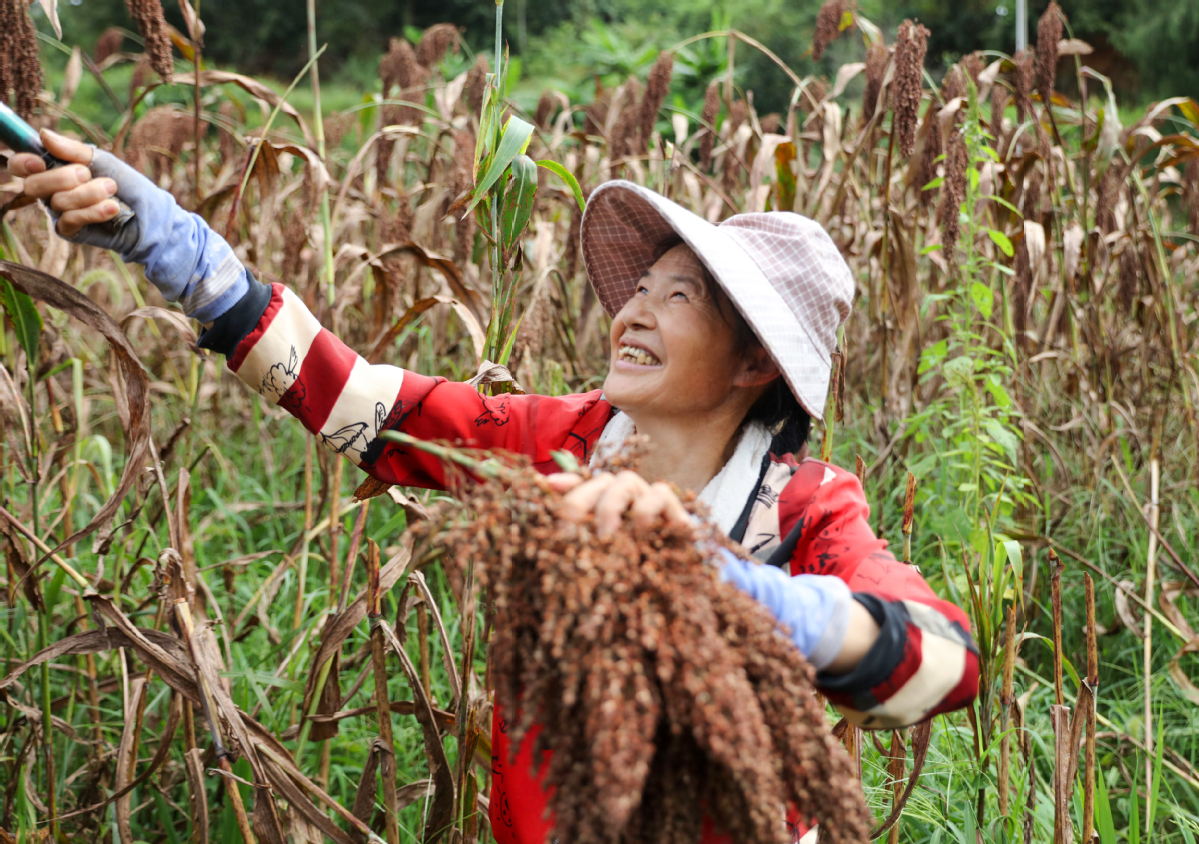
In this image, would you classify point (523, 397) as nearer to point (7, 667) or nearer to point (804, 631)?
point (804, 631)

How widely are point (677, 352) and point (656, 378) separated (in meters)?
0.05

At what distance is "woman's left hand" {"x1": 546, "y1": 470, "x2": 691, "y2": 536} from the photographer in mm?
784

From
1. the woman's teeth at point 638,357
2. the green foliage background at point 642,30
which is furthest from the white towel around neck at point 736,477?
the green foliage background at point 642,30

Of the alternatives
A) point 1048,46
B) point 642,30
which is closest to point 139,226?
point 1048,46

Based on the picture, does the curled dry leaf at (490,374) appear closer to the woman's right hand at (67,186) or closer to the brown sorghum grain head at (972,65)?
the woman's right hand at (67,186)

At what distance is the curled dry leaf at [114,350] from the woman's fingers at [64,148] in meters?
0.28

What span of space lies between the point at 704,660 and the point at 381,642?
0.78 m

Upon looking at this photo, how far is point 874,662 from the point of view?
37.2 inches

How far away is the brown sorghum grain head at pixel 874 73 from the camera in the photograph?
236cm

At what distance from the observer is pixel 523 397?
59.4 inches

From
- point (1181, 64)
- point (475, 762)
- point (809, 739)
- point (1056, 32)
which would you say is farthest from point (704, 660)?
point (1181, 64)

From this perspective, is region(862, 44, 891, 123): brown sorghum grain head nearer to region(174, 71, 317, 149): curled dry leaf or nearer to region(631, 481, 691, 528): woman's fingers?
region(174, 71, 317, 149): curled dry leaf

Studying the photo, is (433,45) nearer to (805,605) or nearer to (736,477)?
(736,477)

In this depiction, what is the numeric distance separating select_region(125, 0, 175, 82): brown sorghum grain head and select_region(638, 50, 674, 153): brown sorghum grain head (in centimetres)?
152
